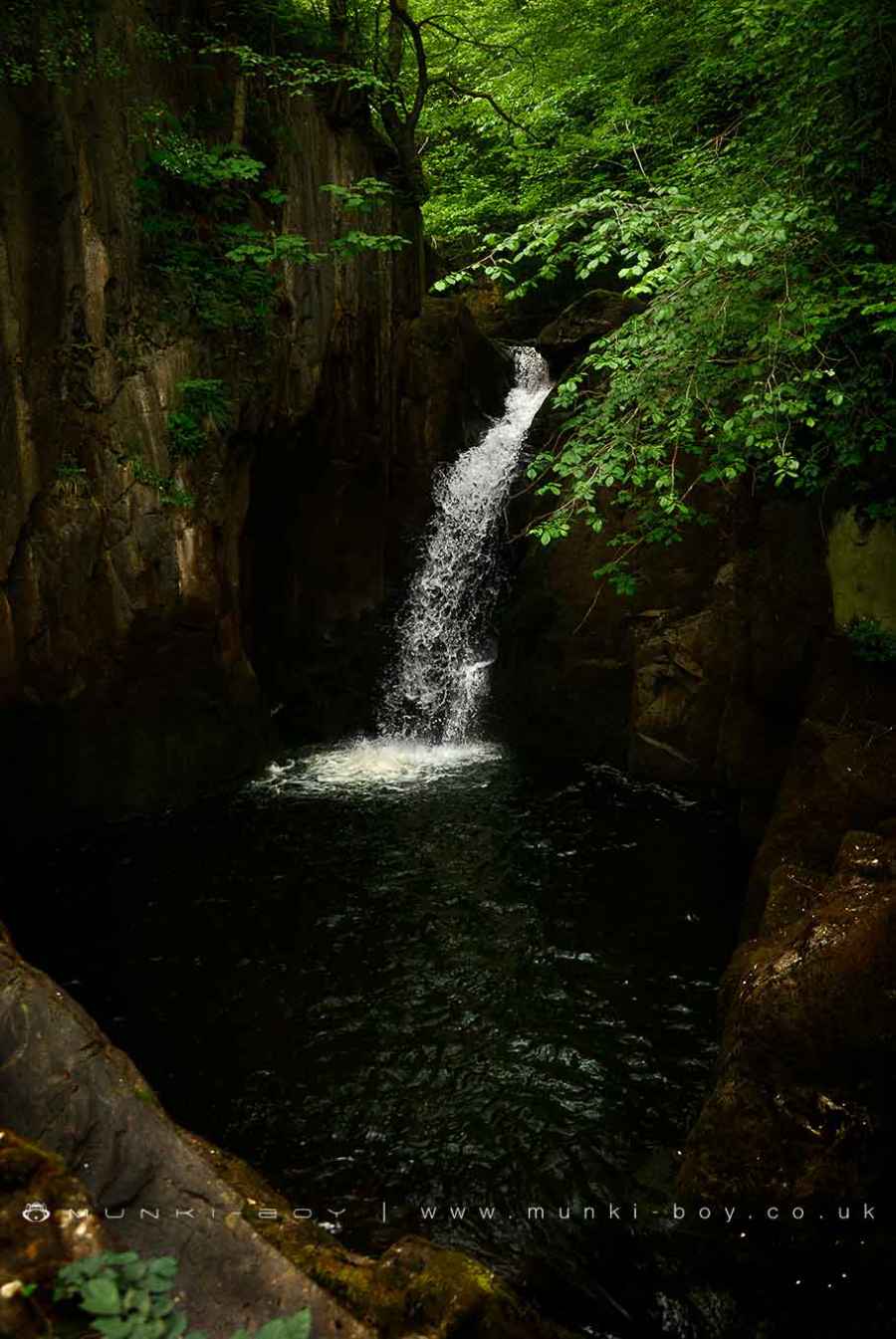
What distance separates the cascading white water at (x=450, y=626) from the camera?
13516 millimetres

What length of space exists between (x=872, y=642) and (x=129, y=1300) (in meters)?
6.66

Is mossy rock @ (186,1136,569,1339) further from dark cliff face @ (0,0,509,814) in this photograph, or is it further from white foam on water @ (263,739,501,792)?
white foam on water @ (263,739,501,792)

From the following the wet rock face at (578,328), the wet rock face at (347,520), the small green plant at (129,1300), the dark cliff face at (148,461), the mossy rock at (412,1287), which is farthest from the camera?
the wet rock face at (578,328)

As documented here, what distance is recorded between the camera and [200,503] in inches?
426

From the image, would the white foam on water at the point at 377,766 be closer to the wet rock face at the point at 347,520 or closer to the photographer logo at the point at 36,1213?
the wet rock face at the point at 347,520

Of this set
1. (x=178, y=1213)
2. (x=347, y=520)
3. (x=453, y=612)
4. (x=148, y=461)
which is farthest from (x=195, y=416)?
(x=178, y=1213)

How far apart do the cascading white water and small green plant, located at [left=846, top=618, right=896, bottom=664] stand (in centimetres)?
650

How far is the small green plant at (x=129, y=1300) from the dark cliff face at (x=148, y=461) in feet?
25.1

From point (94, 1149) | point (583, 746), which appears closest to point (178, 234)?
point (583, 746)

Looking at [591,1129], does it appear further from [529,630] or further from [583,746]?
[529,630]

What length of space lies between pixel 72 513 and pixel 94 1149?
7.48m

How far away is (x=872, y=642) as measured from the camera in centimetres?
702

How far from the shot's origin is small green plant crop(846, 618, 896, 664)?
6.93 meters

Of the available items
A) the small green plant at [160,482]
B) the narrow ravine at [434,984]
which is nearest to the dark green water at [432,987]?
the narrow ravine at [434,984]
